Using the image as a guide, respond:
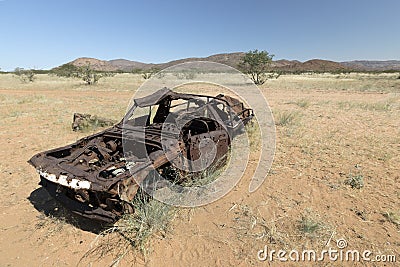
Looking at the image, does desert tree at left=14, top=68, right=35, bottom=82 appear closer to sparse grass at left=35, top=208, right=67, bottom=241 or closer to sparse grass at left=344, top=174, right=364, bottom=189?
sparse grass at left=35, top=208, right=67, bottom=241

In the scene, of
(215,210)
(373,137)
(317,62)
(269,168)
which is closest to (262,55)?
(373,137)

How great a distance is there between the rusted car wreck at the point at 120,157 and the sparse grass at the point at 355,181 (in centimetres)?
253

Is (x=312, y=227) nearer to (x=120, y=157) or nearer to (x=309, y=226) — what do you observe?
(x=309, y=226)

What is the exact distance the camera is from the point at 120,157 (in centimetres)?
477

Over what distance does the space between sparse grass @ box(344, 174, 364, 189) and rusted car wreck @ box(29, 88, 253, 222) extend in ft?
8.31

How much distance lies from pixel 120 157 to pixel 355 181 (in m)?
4.58

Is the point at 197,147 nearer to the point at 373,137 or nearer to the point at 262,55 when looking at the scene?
the point at 373,137

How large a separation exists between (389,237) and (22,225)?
17.8 feet

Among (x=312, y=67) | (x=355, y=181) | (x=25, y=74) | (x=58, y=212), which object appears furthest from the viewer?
(x=312, y=67)

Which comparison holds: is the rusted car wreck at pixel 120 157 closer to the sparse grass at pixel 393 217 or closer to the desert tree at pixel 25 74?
the sparse grass at pixel 393 217

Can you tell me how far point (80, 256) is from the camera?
3.22 m

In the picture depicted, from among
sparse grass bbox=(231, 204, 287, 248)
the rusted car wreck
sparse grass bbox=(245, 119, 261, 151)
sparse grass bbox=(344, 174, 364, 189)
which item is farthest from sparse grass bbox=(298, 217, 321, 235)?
sparse grass bbox=(245, 119, 261, 151)

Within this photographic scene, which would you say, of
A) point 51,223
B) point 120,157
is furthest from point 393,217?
point 51,223

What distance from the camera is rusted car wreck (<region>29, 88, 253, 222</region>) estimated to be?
3.21m
